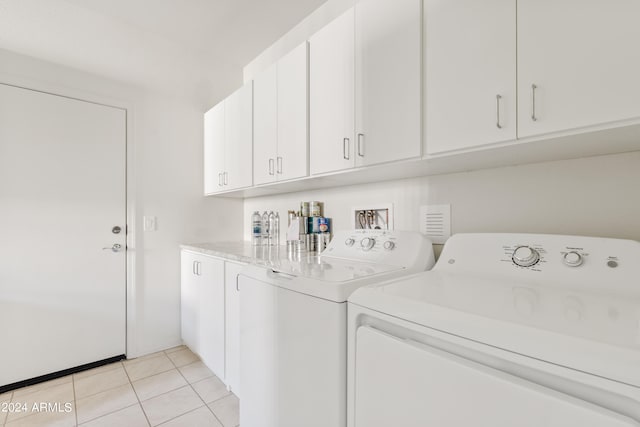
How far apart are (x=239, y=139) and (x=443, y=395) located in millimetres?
2063

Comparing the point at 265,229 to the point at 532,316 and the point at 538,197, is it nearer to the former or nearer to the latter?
the point at 538,197

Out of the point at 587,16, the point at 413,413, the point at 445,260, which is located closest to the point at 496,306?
the point at 413,413

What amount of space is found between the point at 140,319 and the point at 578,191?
2890 millimetres

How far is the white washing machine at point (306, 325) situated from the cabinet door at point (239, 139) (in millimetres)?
1049

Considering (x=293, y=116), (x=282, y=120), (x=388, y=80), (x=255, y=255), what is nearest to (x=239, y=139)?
(x=282, y=120)

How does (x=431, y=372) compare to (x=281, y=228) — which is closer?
(x=431, y=372)

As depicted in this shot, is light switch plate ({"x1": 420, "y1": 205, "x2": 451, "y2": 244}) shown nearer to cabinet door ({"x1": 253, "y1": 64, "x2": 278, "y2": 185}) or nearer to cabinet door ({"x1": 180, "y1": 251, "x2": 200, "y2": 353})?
cabinet door ({"x1": 253, "y1": 64, "x2": 278, "y2": 185})

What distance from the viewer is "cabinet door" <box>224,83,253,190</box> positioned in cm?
211

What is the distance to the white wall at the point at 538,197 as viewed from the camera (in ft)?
3.22

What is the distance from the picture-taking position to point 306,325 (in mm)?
1002

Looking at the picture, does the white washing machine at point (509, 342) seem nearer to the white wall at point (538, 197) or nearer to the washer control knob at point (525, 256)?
the washer control knob at point (525, 256)

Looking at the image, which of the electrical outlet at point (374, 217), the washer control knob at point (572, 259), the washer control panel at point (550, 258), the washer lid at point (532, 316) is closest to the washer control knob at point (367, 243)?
the electrical outlet at point (374, 217)

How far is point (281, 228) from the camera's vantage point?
239 cm

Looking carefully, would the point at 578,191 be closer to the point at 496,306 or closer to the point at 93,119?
the point at 496,306
